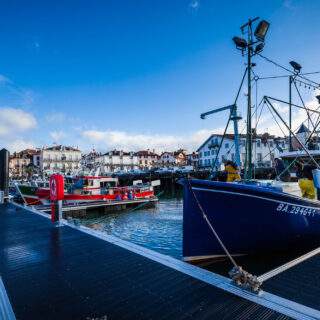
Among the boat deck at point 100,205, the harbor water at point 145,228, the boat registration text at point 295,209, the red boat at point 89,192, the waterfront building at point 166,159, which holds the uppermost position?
the waterfront building at point 166,159

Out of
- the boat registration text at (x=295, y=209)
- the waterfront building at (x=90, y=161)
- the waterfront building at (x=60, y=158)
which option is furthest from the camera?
the waterfront building at (x=60, y=158)

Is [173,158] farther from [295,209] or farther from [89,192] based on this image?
[295,209]

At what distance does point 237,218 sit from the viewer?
750cm

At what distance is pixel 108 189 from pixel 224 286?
23.8 m

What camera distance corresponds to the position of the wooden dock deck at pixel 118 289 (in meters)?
3.83

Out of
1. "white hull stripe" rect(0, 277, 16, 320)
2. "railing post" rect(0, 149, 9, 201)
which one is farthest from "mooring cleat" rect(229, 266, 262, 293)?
"railing post" rect(0, 149, 9, 201)

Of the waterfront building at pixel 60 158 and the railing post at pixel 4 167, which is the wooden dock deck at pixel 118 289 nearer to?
the railing post at pixel 4 167

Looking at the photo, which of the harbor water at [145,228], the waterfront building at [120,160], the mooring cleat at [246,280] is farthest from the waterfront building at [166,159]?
the mooring cleat at [246,280]

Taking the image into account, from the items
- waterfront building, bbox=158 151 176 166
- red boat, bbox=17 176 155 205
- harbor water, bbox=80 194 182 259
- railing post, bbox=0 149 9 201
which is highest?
waterfront building, bbox=158 151 176 166

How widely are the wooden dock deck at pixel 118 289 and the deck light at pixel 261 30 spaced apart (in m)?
7.69

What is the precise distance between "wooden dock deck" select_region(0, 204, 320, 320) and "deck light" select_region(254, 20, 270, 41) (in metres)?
7.69

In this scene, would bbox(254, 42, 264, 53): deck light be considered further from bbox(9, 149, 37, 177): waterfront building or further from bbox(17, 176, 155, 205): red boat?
bbox(9, 149, 37, 177): waterfront building

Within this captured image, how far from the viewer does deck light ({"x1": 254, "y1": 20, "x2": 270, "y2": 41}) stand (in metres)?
9.41

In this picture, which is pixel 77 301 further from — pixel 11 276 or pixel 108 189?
pixel 108 189
